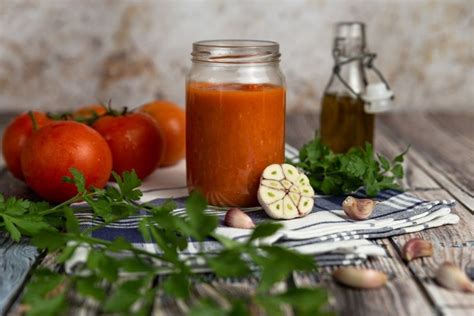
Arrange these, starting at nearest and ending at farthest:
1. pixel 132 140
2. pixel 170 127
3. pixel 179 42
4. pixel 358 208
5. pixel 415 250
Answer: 1. pixel 415 250
2. pixel 358 208
3. pixel 132 140
4. pixel 170 127
5. pixel 179 42

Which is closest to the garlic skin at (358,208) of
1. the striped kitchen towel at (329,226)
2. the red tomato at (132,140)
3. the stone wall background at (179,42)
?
the striped kitchen towel at (329,226)

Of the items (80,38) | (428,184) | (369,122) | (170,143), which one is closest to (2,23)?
(80,38)

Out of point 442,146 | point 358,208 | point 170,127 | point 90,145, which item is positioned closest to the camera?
point 358,208

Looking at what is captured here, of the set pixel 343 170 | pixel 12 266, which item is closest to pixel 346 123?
pixel 343 170

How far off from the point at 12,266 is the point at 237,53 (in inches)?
18.5

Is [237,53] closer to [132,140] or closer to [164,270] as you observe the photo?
[132,140]

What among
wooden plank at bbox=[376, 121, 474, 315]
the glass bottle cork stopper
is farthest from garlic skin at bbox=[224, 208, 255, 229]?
the glass bottle cork stopper

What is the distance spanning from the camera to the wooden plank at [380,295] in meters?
0.87

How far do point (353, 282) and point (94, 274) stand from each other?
0.31 m

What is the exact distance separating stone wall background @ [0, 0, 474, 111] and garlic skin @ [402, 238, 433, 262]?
1193 millimetres

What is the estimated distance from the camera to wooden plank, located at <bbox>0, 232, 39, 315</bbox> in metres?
0.90

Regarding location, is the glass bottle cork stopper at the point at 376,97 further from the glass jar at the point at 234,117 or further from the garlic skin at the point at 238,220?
the garlic skin at the point at 238,220

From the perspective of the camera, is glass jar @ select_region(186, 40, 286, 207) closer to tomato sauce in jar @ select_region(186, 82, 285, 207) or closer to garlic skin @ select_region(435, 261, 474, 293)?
tomato sauce in jar @ select_region(186, 82, 285, 207)

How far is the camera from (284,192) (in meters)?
1.16
